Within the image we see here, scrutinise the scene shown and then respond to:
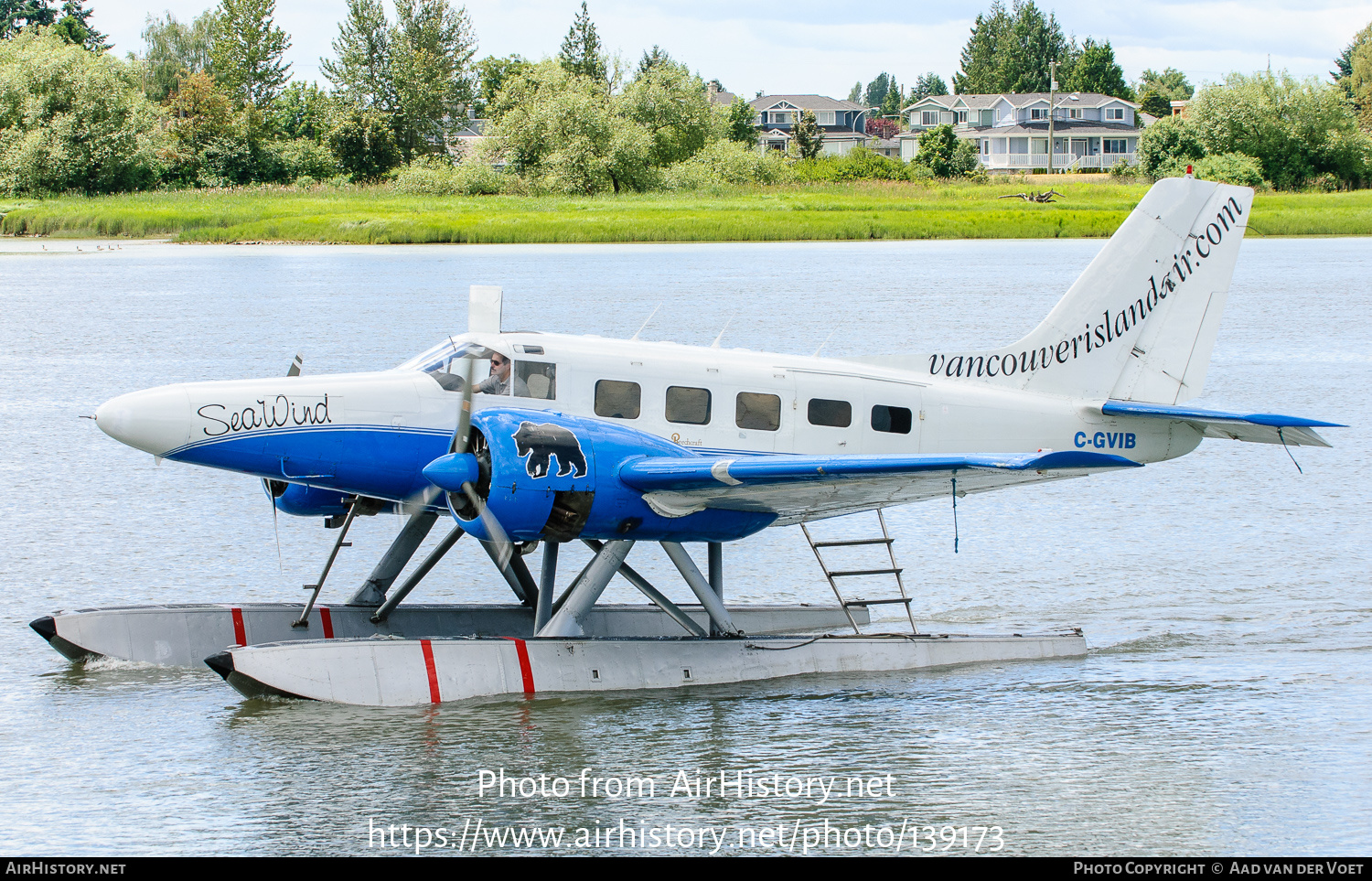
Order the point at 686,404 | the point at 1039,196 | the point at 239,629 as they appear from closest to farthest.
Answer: the point at 686,404
the point at 239,629
the point at 1039,196

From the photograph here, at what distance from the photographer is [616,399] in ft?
45.1

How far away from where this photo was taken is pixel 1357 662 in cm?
1493

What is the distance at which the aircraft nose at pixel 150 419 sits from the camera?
12.5 meters

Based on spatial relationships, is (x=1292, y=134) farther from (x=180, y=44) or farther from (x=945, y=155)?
(x=180, y=44)

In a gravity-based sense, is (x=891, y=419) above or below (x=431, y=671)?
above

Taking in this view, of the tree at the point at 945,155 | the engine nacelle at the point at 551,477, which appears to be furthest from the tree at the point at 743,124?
the engine nacelle at the point at 551,477

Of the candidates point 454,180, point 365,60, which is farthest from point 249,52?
point 454,180

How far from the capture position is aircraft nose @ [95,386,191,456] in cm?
1246

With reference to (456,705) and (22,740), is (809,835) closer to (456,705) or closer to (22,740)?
(456,705)

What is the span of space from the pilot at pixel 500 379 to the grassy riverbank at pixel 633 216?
65.9 m

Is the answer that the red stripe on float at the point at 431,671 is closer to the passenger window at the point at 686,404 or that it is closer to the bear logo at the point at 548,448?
the bear logo at the point at 548,448

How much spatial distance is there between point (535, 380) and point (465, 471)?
1681 mm

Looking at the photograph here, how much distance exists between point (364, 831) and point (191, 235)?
81.0 m

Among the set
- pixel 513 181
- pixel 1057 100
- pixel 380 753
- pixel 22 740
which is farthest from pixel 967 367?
pixel 1057 100
